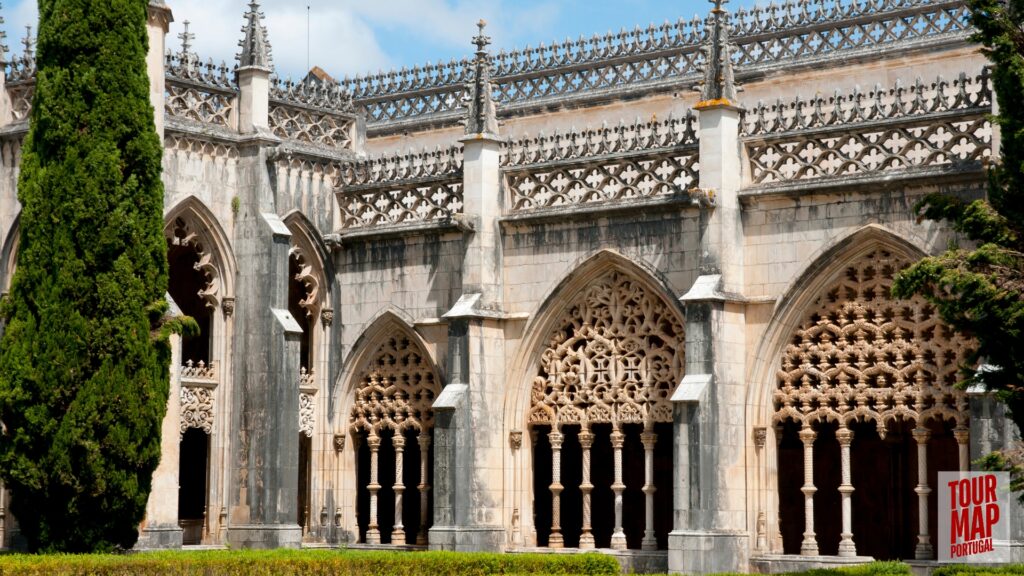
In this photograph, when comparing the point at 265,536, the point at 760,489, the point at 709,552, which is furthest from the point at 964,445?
the point at 265,536

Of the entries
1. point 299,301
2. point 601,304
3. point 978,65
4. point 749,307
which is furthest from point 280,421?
point 978,65

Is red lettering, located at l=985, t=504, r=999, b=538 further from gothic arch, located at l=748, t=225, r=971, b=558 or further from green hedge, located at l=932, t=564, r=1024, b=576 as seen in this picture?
green hedge, located at l=932, t=564, r=1024, b=576

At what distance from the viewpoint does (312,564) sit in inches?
790

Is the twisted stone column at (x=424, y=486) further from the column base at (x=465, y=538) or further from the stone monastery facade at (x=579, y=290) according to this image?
the column base at (x=465, y=538)

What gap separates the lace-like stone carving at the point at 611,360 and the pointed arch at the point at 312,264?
4.12 metres

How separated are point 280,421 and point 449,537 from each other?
10.2 feet

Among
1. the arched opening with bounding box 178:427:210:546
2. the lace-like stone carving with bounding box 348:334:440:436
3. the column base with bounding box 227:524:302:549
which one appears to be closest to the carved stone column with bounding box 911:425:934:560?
the lace-like stone carving with bounding box 348:334:440:436

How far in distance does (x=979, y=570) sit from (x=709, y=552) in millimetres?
5159

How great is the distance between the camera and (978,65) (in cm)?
2458

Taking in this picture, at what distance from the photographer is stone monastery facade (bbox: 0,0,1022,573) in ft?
72.6

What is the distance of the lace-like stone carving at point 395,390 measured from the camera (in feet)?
86.4

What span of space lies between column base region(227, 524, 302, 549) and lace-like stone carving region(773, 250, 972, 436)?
7.34 m

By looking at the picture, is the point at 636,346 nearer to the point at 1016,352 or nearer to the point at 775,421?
the point at 775,421

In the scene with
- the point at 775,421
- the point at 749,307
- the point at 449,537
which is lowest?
the point at 449,537
